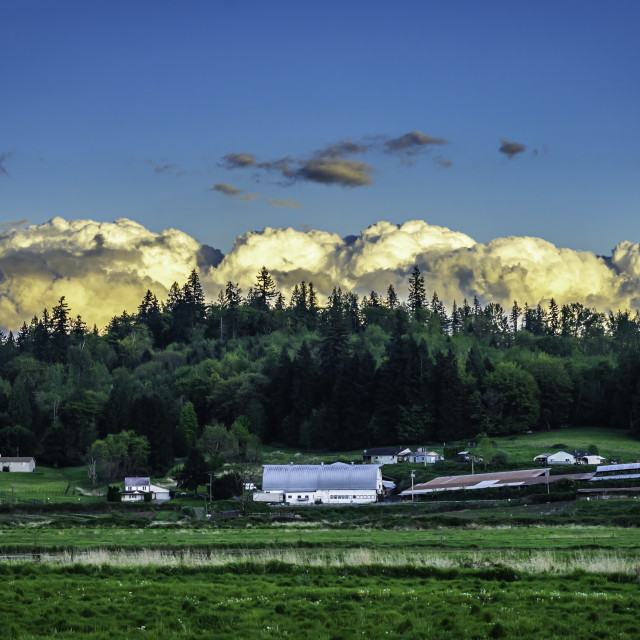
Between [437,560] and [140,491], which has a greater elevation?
[437,560]

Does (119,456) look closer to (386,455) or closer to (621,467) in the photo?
(386,455)

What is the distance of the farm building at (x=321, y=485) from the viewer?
4070 inches

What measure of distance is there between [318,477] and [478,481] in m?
19.1

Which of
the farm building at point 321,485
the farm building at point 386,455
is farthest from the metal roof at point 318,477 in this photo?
the farm building at point 386,455

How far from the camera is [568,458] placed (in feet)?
358

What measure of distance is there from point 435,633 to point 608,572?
9.97 m

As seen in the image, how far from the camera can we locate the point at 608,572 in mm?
27562

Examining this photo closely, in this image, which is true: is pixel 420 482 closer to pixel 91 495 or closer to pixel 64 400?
pixel 91 495

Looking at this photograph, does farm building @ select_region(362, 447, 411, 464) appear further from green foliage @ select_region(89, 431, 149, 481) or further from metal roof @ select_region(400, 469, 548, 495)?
green foliage @ select_region(89, 431, 149, 481)

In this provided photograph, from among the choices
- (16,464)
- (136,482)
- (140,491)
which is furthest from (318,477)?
(16,464)

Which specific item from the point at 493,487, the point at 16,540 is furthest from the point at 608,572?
the point at 493,487

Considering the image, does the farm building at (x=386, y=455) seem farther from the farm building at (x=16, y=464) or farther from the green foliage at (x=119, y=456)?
the farm building at (x=16, y=464)

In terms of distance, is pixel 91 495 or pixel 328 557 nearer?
pixel 328 557

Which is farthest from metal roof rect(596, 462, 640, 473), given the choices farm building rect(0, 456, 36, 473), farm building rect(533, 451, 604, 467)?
farm building rect(0, 456, 36, 473)
